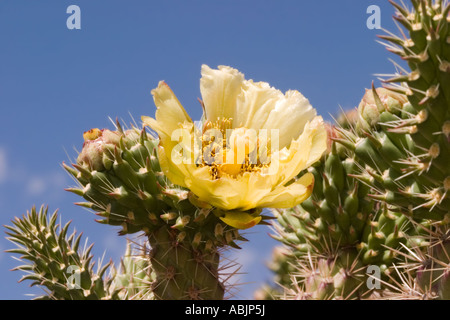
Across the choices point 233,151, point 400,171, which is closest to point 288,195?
point 233,151

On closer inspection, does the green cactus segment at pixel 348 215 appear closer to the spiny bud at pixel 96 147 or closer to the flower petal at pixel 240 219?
the flower petal at pixel 240 219

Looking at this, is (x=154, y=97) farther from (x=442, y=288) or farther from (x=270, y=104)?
(x=442, y=288)

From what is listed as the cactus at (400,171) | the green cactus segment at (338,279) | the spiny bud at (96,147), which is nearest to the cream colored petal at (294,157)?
the cactus at (400,171)

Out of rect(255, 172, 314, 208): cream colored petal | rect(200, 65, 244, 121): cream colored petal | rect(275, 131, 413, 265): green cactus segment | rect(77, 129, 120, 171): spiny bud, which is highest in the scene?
rect(200, 65, 244, 121): cream colored petal

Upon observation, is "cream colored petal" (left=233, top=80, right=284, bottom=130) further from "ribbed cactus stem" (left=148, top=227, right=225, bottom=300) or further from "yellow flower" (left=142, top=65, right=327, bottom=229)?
"ribbed cactus stem" (left=148, top=227, right=225, bottom=300)

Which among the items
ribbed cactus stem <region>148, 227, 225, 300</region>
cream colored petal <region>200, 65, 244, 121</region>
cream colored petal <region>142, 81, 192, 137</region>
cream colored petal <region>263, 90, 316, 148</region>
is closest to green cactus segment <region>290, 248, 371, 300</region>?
ribbed cactus stem <region>148, 227, 225, 300</region>

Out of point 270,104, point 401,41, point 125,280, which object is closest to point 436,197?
point 401,41

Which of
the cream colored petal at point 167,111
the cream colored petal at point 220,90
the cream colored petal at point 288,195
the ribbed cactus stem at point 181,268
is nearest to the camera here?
the cream colored petal at point 288,195

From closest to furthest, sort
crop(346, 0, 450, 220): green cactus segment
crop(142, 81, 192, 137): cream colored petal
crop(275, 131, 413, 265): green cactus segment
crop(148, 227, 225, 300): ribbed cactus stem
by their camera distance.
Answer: crop(346, 0, 450, 220): green cactus segment < crop(142, 81, 192, 137): cream colored petal < crop(148, 227, 225, 300): ribbed cactus stem < crop(275, 131, 413, 265): green cactus segment
